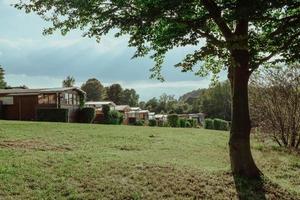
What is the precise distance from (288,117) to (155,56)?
10.6 meters

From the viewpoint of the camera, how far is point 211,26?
477 inches

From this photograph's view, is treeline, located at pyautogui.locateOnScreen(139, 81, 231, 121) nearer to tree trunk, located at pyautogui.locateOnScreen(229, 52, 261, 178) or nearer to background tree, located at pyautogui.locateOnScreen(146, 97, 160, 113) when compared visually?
background tree, located at pyautogui.locateOnScreen(146, 97, 160, 113)

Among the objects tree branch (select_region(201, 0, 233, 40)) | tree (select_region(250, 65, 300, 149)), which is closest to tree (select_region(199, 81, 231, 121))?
tree (select_region(250, 65, 300, 149))

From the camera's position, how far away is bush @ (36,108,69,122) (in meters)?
39.1

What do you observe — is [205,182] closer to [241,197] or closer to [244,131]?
[241,197]

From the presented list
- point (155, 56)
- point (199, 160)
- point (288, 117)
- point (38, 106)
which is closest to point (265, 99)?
point (288, 117)

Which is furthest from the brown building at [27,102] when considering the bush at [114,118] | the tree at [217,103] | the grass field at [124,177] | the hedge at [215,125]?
the tree at [217,103]

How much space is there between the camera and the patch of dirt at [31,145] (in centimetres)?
1346

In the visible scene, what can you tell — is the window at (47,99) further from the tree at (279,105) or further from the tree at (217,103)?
the tree at (217,103)

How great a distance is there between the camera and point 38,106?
41.9 metres

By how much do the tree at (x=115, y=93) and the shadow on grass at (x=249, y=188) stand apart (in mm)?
80682

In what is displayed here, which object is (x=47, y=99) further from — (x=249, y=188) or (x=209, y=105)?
(x=209, y=105)

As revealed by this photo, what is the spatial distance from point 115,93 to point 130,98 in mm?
6975

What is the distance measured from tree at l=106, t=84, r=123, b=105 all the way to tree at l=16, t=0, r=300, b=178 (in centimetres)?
7944
